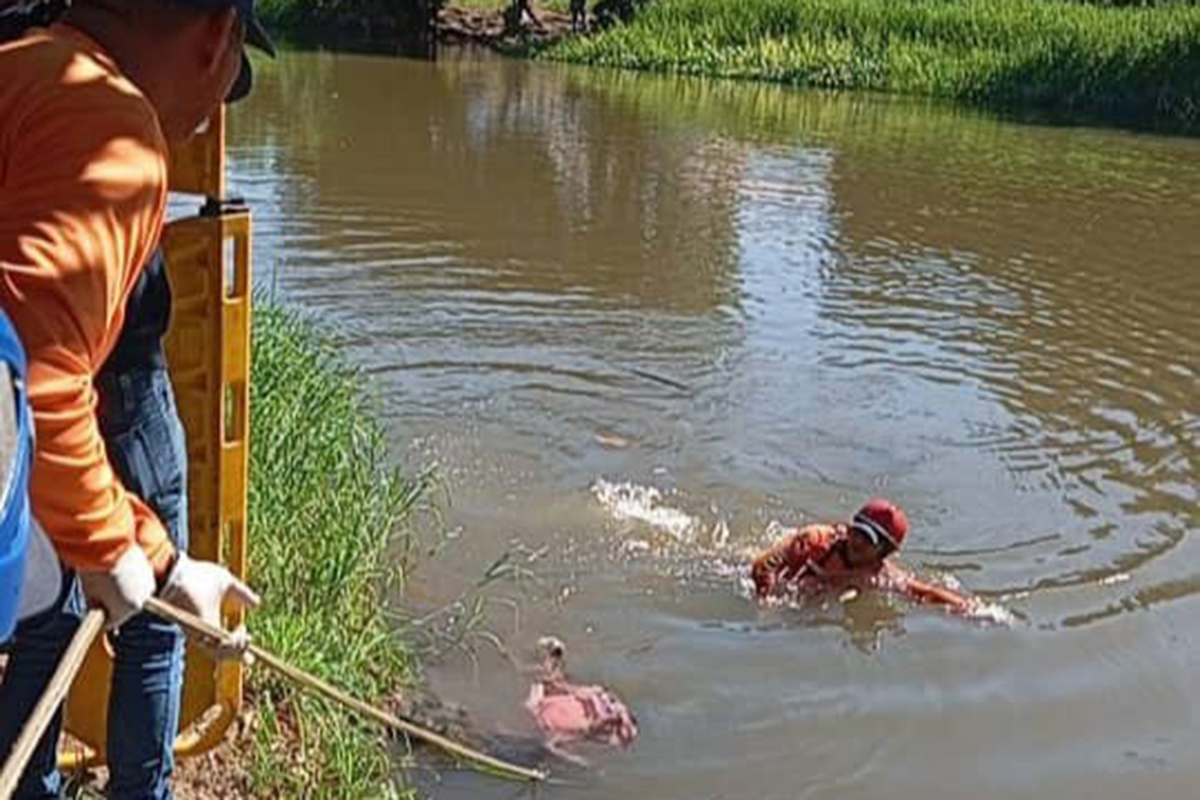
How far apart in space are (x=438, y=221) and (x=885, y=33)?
59.5 feet

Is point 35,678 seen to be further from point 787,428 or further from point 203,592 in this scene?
point 787,428

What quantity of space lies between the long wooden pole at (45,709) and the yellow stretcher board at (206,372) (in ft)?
3.93

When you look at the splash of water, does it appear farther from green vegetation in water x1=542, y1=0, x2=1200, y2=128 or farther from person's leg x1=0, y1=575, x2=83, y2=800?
green vegetation in water x1=542, y1=0, x2=1200, y2=128

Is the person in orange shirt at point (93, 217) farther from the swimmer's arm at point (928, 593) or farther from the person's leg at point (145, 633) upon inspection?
the swimmer's arm at point (928, 593)

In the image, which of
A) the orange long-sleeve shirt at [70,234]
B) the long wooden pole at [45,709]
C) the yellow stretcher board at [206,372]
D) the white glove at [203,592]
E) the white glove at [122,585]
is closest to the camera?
the long wooden pole at [45,709]

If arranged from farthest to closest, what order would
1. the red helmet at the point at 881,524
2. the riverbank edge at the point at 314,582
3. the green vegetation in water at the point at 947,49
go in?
the green vegetation in water at the point at 947,49
the red helmet at the point at 881,524
the riverbank edge at the point at 314,582

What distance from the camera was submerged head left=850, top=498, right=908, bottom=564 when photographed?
610cm

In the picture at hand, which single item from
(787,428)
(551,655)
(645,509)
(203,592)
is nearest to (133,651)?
(203,592)

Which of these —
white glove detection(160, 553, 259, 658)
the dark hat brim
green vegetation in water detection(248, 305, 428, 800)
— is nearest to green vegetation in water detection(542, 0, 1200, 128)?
green vegetation in water detection(248, 305, 428, 800)

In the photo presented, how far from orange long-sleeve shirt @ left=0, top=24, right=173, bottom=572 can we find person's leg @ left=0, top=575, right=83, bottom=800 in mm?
567

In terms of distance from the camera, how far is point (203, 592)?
2414 mm

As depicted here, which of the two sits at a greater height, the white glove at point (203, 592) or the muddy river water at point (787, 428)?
the white glove at point (203, 592)

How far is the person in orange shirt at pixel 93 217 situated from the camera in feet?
6.51

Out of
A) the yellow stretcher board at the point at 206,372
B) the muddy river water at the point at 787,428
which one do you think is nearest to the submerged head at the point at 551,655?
→ the muddy river water at the point at 787,428
